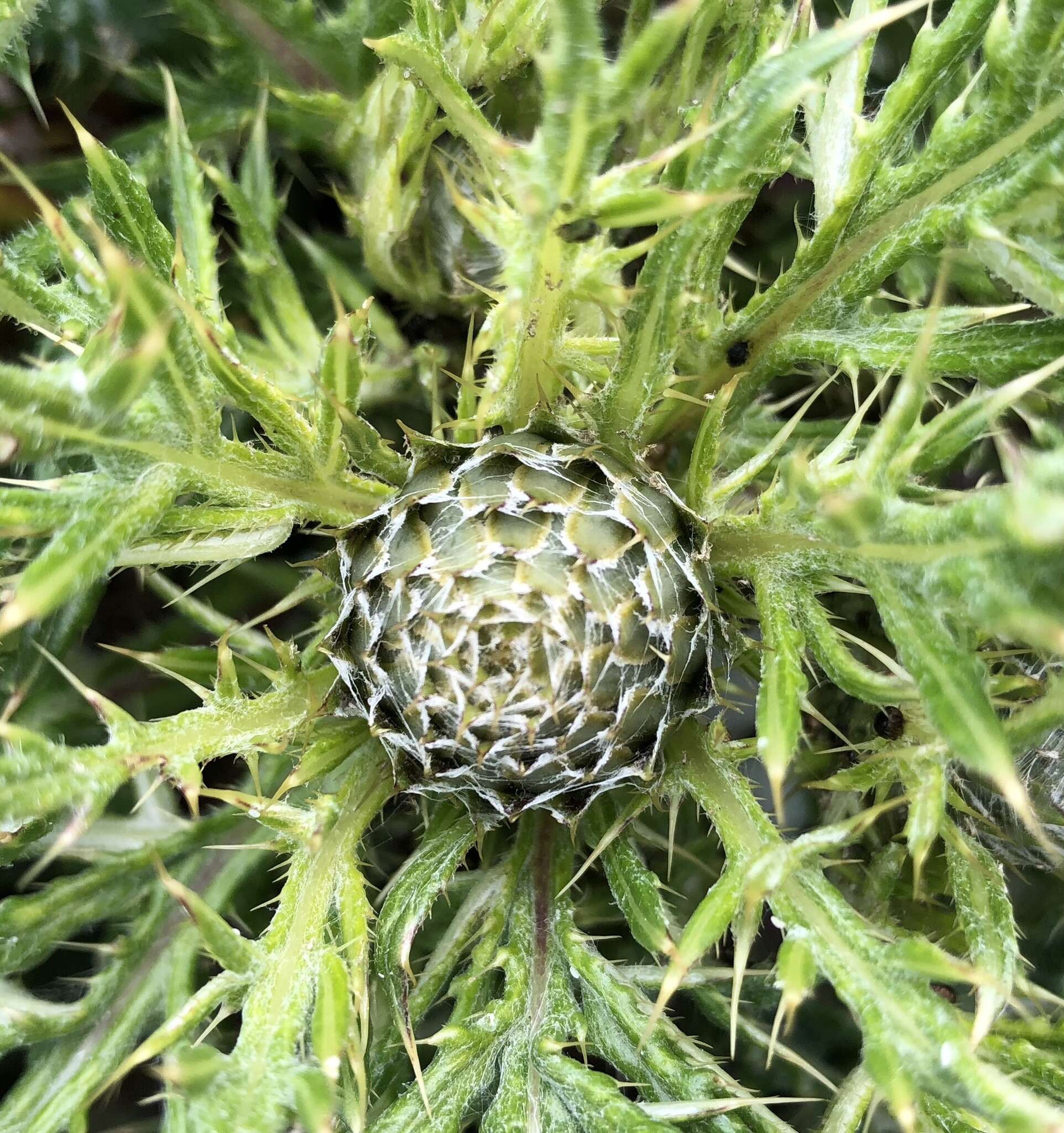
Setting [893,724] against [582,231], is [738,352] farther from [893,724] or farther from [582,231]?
[893,724]

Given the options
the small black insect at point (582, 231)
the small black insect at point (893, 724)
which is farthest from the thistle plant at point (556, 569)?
the small black insect at point (582, 231)

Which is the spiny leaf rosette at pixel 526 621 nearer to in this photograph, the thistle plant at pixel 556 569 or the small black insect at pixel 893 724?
the thistle plant at pixel 556 569

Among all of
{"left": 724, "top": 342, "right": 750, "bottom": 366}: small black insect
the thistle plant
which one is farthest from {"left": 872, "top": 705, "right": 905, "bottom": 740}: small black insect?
{"left": 724, "top": 342, "right": 750, "bottom": 366}: small black insect

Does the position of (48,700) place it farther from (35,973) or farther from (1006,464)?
(1006,464)

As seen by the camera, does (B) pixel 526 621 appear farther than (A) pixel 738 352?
No

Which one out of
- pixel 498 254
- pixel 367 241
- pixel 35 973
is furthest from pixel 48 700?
pixel 498 254

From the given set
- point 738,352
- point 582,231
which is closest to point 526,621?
point 738,352

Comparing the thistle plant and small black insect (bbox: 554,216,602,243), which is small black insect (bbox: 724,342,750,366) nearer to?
the thistle plant
